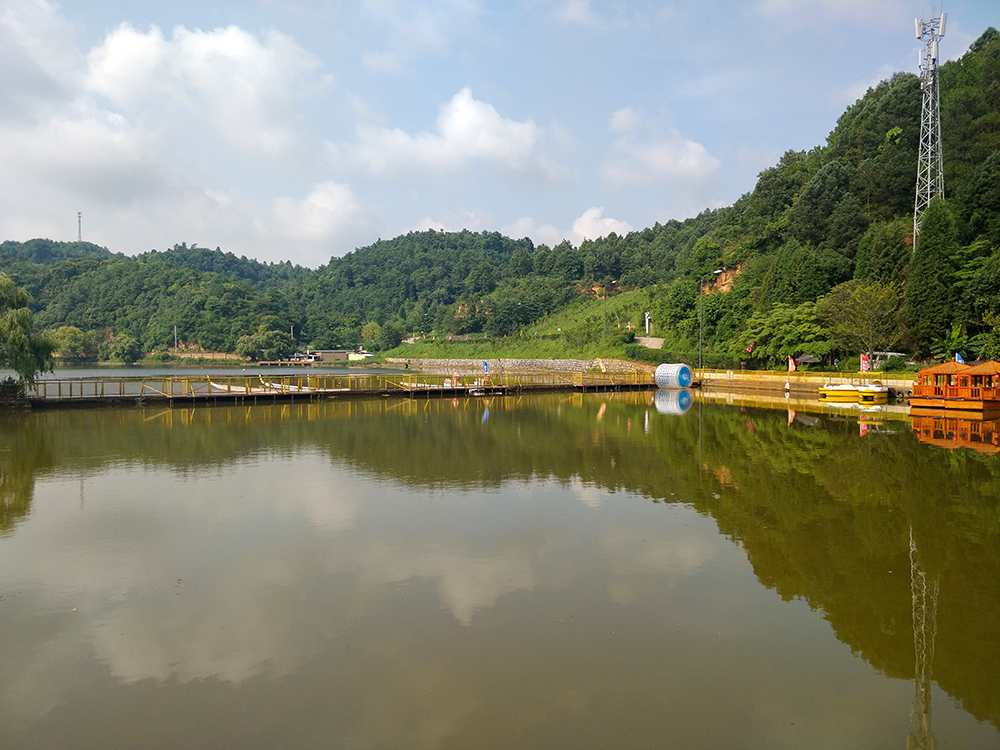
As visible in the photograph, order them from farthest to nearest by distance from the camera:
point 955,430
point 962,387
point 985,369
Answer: point 962,387, point 985,369, point 955,430

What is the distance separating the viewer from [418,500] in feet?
42.3

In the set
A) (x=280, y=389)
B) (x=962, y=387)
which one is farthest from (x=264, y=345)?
(x=962, y=387)

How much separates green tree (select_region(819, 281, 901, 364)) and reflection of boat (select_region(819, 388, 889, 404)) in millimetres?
5224

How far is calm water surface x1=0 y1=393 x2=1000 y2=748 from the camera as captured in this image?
5426mm

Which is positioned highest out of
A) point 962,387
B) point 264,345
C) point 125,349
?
point 264,345

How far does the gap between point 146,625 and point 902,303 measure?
145 ft

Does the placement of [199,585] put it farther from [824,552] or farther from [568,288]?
[568,288]

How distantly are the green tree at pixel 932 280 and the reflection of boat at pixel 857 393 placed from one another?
20.1ft

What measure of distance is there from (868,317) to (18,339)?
44544 mm

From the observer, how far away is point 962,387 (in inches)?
1035

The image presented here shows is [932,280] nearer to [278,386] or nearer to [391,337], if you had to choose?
[278,386]

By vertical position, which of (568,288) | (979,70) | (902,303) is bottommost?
(902,303)

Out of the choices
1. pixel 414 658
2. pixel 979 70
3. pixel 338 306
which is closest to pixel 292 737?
pixel 414 658

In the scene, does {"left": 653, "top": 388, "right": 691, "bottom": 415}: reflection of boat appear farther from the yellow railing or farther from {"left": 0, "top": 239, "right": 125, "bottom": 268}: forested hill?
{"left": 0, "top": 239, "right": 125, "bottom": 268}: forested hill
